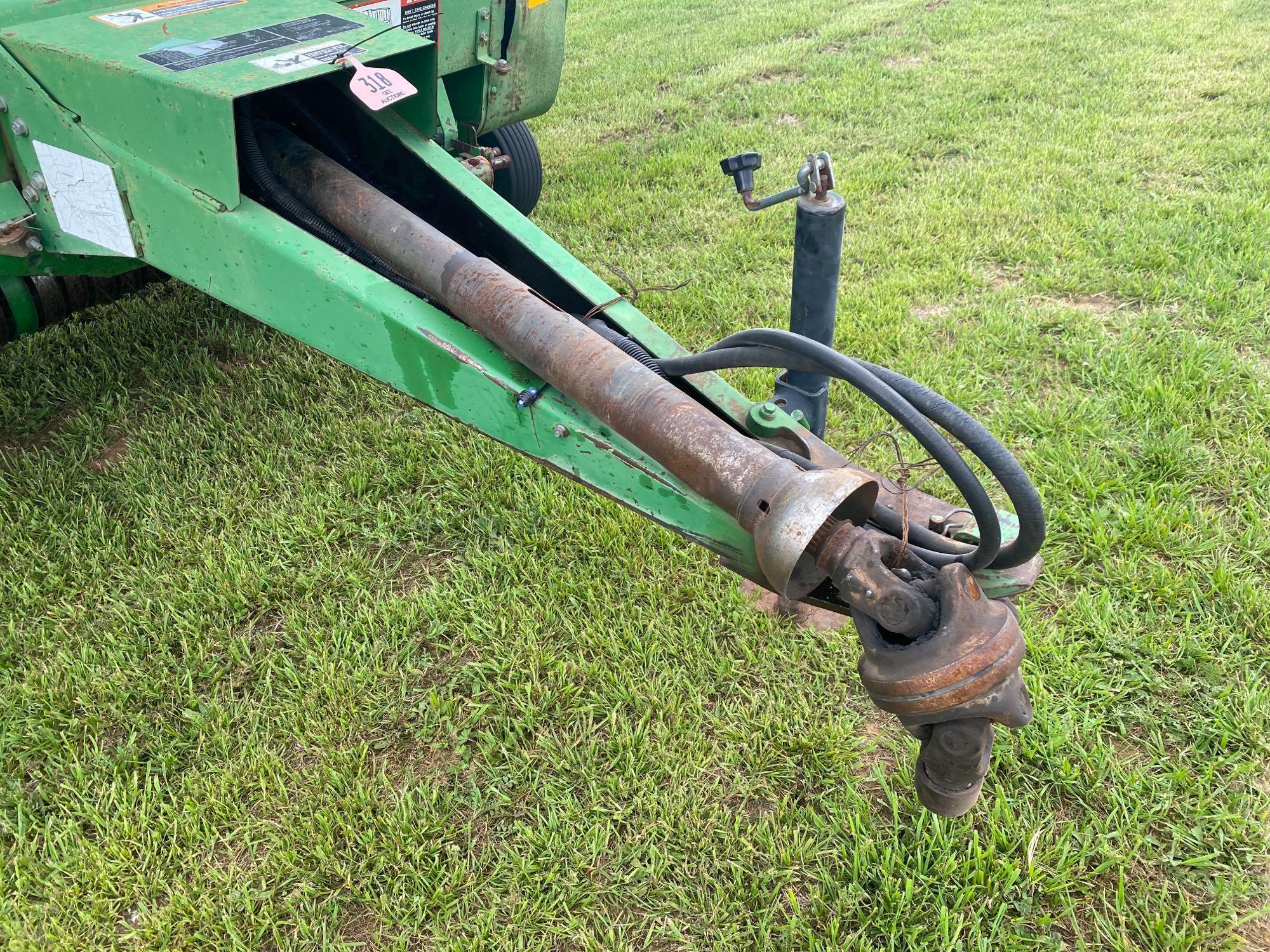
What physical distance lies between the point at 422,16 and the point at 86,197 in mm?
1386

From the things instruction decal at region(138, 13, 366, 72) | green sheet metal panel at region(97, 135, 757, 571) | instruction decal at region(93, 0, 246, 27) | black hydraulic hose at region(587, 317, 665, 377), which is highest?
instruction decal at region(138, 13, 366, 72)

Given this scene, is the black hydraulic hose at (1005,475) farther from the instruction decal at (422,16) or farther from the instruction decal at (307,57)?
the instruction decal at (422,16)

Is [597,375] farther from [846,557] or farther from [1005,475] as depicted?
[1005,475]

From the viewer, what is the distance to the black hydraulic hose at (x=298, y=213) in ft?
6.42

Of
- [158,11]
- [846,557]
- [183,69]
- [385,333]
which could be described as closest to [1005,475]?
[846,557]

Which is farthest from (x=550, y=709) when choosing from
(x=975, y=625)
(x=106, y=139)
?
(x=106, y=139)

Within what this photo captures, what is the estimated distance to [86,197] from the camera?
195 centimetres

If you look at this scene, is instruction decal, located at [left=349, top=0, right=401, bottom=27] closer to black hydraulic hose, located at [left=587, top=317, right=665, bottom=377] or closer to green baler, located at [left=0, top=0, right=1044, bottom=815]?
green baler, located at [left=0, top=0, right=1044, bottom=815]

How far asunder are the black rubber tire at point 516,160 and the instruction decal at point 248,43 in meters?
2.14

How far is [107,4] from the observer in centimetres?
214

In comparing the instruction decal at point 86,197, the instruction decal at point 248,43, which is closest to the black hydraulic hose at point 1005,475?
the instruction decal at point 248,43

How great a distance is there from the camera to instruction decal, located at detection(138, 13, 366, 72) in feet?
5.84

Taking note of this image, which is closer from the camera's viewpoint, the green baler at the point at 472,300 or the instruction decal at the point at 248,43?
the green baler at the point at 472,300

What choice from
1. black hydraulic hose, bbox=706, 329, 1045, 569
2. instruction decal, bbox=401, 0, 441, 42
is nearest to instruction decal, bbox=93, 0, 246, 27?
instruction decal, bbox=401, 0, 441, 42
